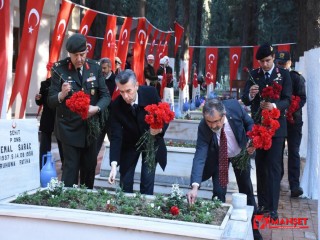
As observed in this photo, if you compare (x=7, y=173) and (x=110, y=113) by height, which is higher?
(x=110, y=113)

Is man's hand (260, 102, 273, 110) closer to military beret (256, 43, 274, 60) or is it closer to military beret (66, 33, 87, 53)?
military beret (256, 43, 274, 60)

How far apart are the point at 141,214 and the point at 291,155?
3618mm

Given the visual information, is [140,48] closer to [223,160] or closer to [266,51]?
[266,51]

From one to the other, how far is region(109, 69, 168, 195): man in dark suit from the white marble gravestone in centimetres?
67

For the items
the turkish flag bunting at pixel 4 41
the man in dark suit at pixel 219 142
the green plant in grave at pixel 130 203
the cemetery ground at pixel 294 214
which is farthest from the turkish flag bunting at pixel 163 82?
the green plant in grave at pixel 130 203

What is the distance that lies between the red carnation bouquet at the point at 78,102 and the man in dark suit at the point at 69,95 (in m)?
0.18

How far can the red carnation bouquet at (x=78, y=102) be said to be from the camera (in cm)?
402

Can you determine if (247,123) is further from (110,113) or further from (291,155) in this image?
(291,155)

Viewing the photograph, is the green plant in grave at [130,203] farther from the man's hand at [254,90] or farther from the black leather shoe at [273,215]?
the man's hand at [254,90]

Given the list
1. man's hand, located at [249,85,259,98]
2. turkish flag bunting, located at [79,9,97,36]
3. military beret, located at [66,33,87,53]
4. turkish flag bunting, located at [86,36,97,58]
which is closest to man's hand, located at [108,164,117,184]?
military beret, located at [66,33,87,53]

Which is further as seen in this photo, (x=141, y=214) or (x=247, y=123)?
(x=247, y=123)

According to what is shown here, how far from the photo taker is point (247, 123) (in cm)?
430

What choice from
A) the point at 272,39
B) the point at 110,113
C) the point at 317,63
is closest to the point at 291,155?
the point at 317,63

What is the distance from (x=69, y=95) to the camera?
433cm
